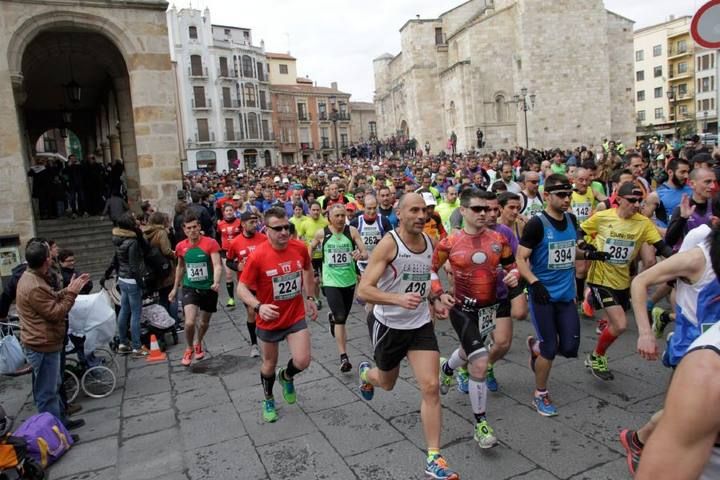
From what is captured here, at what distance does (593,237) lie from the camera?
5.16 metres

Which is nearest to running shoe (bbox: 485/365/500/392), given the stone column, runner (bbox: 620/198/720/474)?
runner (bbox: 620/198/720/474)

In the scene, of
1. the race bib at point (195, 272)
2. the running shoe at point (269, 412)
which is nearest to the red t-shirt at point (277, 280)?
the running shoe at point (269, 412)

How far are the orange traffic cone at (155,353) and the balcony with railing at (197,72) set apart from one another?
5429 cm

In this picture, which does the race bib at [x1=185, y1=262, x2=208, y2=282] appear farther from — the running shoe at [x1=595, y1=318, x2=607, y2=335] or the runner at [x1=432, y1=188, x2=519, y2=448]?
the running shoe at [x1=595, y1=318, x2=607, y2=335]

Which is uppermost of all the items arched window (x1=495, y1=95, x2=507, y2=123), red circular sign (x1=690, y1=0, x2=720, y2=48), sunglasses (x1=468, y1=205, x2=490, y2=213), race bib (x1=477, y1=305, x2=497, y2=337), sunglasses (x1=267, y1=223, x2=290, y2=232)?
arched window (x1=495, y1=95, x2=507, y2=123)

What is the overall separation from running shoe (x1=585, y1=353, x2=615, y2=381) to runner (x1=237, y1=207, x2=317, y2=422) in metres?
2.64

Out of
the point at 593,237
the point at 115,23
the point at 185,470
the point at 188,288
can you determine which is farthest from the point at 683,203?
the point at 115,23

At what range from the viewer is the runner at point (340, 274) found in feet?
19.1

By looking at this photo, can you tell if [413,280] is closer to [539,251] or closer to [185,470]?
[539,251]

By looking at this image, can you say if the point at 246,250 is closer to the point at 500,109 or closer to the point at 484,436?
the point at 484,436

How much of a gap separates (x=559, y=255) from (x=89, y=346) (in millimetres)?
4965

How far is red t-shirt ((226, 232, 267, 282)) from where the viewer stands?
265 inches

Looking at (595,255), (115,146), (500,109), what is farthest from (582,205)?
(500,109)

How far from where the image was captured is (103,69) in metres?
14.3
